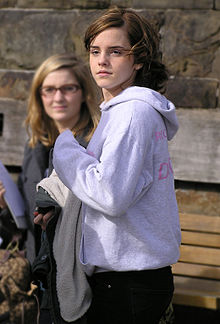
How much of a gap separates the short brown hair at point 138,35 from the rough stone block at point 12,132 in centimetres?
193

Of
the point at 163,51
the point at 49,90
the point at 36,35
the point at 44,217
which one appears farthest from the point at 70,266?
the point at 36,35

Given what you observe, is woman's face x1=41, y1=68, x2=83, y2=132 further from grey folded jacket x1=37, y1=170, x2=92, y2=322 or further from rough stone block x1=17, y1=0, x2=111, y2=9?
grey folded jacket x1=37, y1=170, x2=92, y2=322

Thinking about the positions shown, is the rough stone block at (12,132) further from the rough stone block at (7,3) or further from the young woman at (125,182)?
the young woman at (125,182)

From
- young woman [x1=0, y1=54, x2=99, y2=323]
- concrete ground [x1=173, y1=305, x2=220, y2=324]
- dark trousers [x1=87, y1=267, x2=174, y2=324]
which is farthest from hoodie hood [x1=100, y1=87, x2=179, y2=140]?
concrete ground [x1=173, y1=305, x2=220, y2=324]

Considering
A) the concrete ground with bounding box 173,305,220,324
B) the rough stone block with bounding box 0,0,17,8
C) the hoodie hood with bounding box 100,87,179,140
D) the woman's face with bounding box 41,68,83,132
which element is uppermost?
the rough stone block with bounding box 0,0,17,8

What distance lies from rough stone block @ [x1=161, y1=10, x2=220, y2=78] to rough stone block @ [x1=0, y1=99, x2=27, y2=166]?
3.74ft

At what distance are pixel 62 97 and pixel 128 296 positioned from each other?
1.57m

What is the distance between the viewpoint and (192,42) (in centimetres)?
354

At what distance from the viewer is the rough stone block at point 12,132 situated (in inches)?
152

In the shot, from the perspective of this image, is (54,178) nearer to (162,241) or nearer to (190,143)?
(162,241)

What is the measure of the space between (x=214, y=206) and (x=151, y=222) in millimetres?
1758

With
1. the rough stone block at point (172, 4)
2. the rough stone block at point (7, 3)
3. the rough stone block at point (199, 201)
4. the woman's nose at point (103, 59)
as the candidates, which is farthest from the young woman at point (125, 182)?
the rough stone block at point (7, 3)

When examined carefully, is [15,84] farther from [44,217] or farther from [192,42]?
[44,217]

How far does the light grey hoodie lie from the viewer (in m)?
1.69
